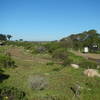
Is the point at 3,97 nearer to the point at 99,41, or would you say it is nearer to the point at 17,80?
the point at 17,80

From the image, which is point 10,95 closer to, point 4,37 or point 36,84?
point 36,84

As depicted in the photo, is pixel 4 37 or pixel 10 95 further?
pixel 4 37

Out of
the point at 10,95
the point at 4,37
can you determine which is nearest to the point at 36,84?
the point at 10,95

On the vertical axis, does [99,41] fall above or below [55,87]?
above

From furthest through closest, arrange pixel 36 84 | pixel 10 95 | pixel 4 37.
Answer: pixel 4 37 < pixel 36 84 < pixel 10 95

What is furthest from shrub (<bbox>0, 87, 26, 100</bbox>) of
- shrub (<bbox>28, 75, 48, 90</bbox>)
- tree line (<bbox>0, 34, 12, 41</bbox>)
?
tree line (<bbox>0, 34, 12, 41</bbox>)

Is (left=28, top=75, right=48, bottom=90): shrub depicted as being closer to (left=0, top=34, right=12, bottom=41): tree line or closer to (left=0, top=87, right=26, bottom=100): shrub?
(left=0, top=87, right=26, bottom=100): shrub

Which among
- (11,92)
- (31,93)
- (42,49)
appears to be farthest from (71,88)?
(42,49)

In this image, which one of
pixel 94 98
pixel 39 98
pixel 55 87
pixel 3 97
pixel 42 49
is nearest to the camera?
pixel 3 97

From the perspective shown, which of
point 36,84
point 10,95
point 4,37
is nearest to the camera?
point 10,95

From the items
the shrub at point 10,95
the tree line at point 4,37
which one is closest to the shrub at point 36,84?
the shrub at point 10,95

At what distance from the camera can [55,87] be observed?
13719 mm

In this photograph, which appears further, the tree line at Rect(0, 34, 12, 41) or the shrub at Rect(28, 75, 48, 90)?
the tree line at Rect(0, 34, 12, 41)

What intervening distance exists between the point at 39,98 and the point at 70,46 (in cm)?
4982
